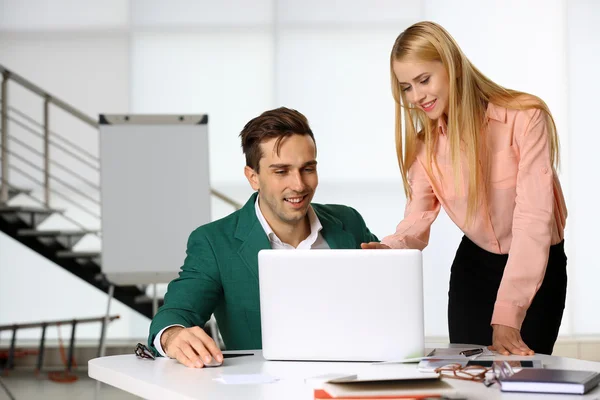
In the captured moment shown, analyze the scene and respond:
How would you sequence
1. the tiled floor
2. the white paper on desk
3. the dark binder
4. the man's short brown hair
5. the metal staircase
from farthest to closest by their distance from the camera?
the metal staircase < the tiled floor < the man's short brown hair < the white paper on desk < the dark binder

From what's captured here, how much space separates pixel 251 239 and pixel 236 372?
0.50 metres

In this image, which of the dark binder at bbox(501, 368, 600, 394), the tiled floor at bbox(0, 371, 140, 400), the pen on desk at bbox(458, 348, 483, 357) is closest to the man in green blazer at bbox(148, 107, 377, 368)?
the pen on desk at bbox(458, 348, 483, 357)

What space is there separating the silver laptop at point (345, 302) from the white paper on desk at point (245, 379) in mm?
128

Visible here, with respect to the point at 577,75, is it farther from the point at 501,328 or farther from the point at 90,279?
the point at 501,328

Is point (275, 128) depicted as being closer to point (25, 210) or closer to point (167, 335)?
point (167, 335)

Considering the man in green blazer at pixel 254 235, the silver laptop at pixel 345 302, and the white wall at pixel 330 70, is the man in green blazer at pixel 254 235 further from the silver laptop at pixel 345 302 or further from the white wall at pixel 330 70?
the white wall at pixel 330 70

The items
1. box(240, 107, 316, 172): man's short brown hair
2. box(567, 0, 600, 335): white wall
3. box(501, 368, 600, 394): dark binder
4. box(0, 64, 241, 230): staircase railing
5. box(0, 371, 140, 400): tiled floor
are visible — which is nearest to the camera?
box(501, 368, 600, 394): dark binder

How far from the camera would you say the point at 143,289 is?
18.3ft

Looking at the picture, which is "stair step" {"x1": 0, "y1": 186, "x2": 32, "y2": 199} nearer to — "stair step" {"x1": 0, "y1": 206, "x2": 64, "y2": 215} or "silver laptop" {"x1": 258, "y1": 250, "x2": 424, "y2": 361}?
"stair step" {"x1": 0, "y1": 206, "x2": 64, "y2": 215}

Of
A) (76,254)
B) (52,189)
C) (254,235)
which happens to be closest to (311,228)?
(254,235)

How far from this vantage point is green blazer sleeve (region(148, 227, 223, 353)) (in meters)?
1.82

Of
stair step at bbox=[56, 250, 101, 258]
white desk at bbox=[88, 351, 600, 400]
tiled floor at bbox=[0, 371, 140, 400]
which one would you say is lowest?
tiled floor at bbox=[0, 371, 140, 400]

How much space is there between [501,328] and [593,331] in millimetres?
4113

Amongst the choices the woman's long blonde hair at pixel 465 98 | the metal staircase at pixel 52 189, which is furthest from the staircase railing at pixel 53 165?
the woman's long blonde hair at pixel 465 98
